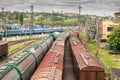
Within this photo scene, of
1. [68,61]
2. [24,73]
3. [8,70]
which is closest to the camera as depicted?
[8,70]

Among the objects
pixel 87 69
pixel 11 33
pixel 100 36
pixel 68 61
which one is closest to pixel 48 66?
pixel 87 69

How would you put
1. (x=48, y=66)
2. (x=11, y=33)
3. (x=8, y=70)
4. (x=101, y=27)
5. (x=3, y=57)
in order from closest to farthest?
(x=8, y=70) < (x=48, y=66) < (x=3, y=57) < (x=101, y=27) < (x=11, y=33)

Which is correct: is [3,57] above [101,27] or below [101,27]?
below

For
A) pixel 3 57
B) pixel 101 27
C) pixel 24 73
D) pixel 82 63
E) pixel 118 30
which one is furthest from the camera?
pixel 101 27

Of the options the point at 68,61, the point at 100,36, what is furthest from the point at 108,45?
the point at 68,61

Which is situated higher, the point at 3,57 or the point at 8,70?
the point at 8,70

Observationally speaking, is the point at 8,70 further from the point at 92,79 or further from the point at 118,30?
the point at 118,30

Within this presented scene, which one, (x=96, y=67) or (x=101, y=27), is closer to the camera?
(x=96, y=67)

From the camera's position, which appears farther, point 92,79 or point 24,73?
point 92,79

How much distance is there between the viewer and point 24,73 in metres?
18.1

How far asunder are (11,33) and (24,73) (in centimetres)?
7637

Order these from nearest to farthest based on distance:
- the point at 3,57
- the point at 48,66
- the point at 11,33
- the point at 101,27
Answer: the point at 48,66
the point at 3,57
the point at 101,27
the point at 11,33

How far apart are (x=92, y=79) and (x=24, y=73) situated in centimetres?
602

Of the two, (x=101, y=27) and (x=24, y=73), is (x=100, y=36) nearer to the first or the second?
(x=101, y=27)
